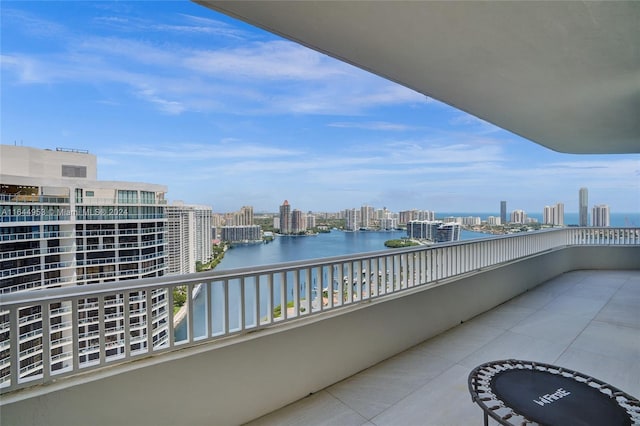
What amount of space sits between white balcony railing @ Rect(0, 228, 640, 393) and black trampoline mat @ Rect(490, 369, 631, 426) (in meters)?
1.28

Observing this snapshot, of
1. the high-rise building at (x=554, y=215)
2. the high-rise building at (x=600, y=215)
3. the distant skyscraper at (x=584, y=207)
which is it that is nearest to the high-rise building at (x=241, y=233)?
the high-rise building at (x=554, y=215)

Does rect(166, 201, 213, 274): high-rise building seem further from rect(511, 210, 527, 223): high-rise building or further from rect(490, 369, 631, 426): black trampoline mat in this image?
rect(511, 210, 527, 223): high-rise building

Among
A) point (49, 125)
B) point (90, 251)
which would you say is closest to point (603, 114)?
point (90, 251)

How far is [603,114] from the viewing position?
4.06 meters

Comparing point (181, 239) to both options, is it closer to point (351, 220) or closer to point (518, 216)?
point (351, 220)

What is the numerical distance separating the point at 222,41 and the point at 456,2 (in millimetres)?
2477

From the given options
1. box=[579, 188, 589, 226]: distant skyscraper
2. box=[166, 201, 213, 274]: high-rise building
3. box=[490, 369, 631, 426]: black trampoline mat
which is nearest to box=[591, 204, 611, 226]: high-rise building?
box=[579, 188, 589, 226]: distant skyscraper

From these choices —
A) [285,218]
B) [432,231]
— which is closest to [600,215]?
[432,231]

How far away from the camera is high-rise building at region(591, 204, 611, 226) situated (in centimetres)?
684

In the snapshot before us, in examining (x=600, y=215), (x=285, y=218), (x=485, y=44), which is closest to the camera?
(x=485, y=44)

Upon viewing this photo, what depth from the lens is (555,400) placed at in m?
1.70

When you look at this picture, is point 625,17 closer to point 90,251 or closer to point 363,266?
point 363,266

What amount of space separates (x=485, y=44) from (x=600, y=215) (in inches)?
281

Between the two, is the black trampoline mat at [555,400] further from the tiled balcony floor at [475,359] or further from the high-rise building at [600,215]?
the high-rise building at [600,215]
